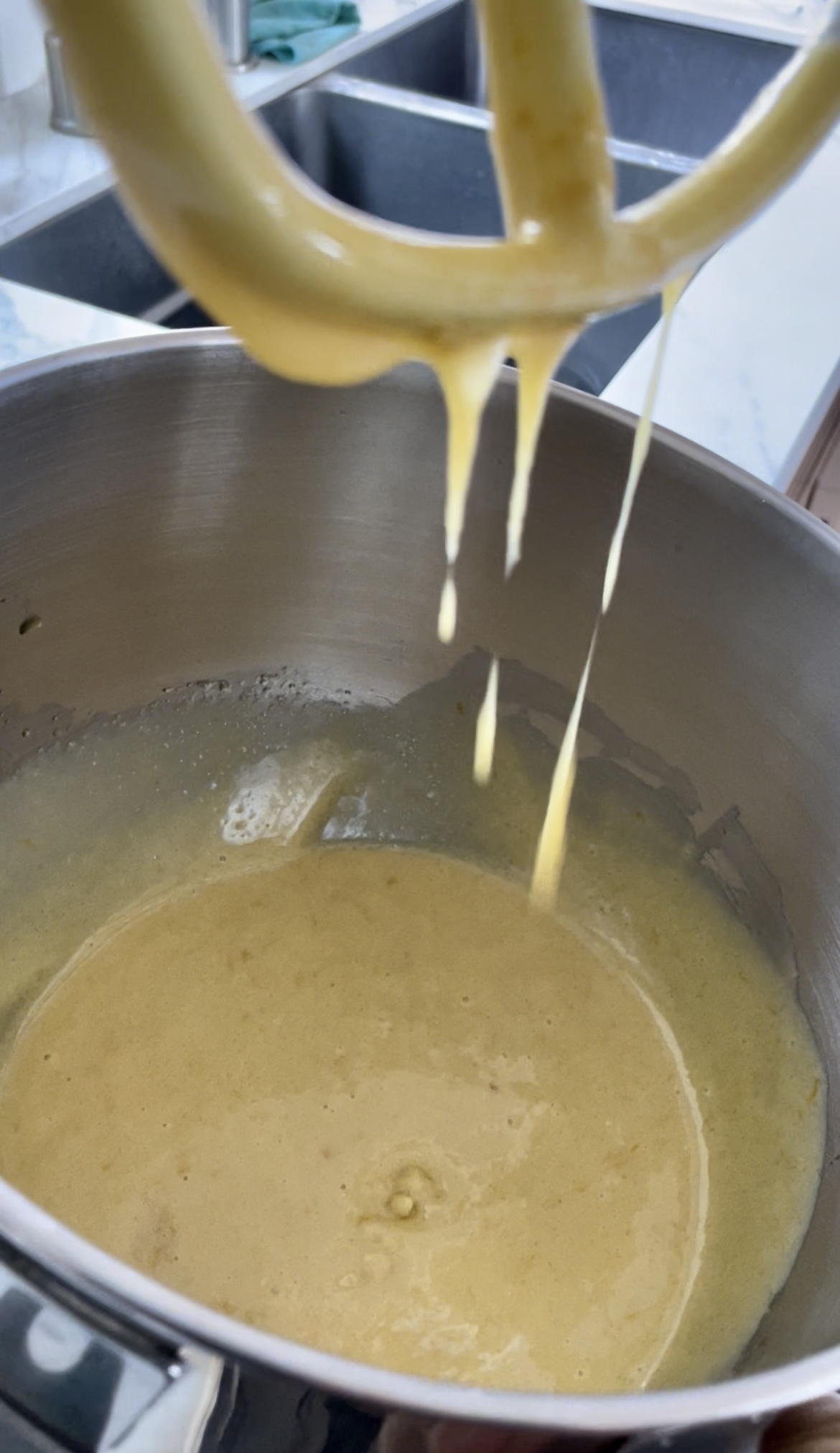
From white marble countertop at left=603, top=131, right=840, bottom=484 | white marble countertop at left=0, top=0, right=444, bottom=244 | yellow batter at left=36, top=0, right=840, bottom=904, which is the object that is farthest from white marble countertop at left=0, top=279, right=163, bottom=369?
yellow batter at left=36, top=0, right=840, bottom=904

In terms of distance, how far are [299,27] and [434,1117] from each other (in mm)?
1087

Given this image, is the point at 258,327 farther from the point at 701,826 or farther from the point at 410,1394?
the point at 701,826

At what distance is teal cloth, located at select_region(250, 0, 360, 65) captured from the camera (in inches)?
49.4

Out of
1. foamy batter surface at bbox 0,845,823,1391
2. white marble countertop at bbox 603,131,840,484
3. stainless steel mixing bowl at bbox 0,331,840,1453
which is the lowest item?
foamy batter surface at bbox 0,845,823,1391

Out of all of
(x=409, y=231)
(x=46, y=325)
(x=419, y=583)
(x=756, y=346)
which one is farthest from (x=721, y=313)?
(x=409, y=231)

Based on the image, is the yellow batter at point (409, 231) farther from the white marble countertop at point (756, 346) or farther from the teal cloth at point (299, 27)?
the teal cloth at point (299, 27)

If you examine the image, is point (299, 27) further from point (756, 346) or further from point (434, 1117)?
point (434, 1117)

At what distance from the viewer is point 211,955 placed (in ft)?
3.13

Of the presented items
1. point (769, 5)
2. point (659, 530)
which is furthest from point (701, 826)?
point (769, 5)

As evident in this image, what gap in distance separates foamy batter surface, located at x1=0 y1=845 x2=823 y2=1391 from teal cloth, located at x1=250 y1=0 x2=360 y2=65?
2.67ft

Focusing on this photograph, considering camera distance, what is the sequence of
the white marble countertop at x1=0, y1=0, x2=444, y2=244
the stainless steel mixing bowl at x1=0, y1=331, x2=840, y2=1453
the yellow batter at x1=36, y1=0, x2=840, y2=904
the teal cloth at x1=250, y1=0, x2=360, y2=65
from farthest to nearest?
1. the teal cloth at x1=250, y1=0, x2=360, y2=65
2. the white marble countertop at x1=0, y1=0, x2=444, y2=244
3. the stainless steel mixing bowl at x1=0, y1=331, x2=840, y2=1453
4. the yellow batter at x1=36, y1=0, x2=840, y2=904

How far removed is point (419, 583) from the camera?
0.92 m

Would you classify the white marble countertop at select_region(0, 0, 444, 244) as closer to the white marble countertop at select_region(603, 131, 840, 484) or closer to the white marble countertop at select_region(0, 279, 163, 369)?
the white marble countertop at select_region(0, 279, 163, 369)

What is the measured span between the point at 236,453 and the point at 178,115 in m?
0.53
